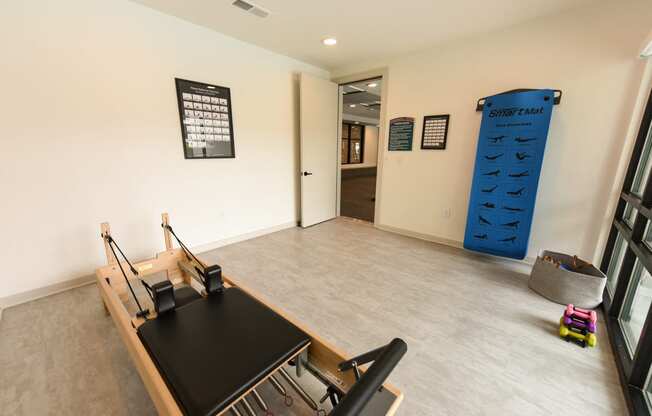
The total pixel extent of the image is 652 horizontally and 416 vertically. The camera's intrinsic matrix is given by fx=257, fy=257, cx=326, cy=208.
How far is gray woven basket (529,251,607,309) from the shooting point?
78.7 inches

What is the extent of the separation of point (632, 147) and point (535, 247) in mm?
1164

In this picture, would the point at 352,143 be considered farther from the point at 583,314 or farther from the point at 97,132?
the point at 583,314

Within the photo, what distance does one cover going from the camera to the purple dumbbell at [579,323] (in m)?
1.70

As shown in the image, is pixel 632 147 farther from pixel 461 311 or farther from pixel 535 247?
pixel 461 311

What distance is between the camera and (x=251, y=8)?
235 cm

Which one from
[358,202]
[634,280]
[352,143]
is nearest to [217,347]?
[634,280]

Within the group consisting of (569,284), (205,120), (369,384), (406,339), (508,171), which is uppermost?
(205,120)

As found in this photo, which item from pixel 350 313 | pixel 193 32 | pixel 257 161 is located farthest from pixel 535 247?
pixel 193 32

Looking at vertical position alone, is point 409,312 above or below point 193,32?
below

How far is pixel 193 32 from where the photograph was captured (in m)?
2.71

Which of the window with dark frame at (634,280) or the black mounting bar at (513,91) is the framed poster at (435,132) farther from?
the window with dark frame at (634,280)

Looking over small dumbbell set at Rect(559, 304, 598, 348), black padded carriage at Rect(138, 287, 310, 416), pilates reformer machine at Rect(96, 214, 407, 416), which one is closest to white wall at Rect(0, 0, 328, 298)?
pilates reformer machine at Rect(96, 214, 407, 416)

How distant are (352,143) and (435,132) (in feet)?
28.7

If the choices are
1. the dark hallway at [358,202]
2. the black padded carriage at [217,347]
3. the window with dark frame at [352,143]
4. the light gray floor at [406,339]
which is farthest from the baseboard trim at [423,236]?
the window with dark frame at [352,143]
